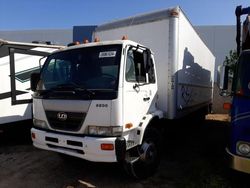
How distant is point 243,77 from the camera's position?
3826 mm

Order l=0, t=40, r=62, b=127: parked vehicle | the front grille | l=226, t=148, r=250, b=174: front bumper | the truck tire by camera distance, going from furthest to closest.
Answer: l=0, t=40, r=62, b=127: parked vehicle < the truck tire < the front grille < l=226, t=148, r=250, b=174: front bumper

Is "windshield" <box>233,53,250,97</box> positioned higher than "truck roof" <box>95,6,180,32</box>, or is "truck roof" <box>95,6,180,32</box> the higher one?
"truck roof" <box>95,6,180,32</box>

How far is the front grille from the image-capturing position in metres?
3.93

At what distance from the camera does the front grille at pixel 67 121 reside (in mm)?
3934

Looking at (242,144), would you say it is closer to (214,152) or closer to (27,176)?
(214,152)

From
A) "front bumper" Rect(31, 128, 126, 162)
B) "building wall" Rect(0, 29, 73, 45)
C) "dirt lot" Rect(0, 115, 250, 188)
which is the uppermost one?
"building wall" Rect(0, 29, 73, 45)

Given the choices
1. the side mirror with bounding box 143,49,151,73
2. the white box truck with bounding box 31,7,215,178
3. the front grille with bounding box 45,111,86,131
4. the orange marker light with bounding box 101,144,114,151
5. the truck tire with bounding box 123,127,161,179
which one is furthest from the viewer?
the side mirror with bounding box 143,49,151,73

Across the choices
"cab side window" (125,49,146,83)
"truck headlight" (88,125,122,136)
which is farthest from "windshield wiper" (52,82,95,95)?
"cab side window" (125,49,146,83)

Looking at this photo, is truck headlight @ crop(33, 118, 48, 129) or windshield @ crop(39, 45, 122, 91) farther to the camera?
truck headlight @ crop(33, 118, 48, 129)

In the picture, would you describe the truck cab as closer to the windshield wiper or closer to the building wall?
the windshield wiper

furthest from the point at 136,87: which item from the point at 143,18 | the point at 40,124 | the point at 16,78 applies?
the point at 16,78

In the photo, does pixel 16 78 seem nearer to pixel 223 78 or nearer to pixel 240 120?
pixel 223 78

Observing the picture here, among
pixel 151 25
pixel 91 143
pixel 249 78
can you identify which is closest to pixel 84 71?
pixel 91 143

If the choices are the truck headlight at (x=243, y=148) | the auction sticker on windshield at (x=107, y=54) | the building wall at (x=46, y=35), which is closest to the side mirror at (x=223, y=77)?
the truck headlight at (x=243, y=148)
